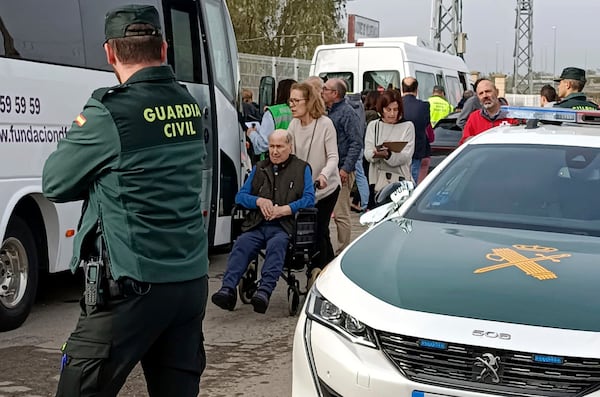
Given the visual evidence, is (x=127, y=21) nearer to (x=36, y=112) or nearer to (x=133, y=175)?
(x=133, y=175)

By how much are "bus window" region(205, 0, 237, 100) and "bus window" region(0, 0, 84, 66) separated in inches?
85.5

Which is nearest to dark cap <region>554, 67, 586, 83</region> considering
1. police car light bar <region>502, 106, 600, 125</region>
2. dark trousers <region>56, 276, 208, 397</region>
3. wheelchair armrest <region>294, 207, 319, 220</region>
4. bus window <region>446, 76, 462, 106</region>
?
police car light bar <region>502, 106, 600, 125</region>

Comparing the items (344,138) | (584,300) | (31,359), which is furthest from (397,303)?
(344,138)

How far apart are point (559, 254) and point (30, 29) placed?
13.7 ft

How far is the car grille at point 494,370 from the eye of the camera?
12.4 ft

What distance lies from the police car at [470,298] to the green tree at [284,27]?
97.8 ft

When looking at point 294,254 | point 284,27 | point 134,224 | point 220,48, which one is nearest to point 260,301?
point 294,254

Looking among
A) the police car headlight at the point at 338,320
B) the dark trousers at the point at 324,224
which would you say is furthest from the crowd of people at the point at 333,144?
the police car headlight at the point at 338,320

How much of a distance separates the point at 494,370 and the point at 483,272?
0.62m

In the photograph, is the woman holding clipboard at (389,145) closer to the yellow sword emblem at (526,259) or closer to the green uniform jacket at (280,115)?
the green uniform jacket at (280,115)

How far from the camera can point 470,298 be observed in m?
4.09

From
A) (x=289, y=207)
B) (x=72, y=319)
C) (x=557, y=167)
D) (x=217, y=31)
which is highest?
(x=217, y=31)

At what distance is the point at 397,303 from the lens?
4.11 m

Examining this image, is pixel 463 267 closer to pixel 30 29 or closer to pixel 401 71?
pixel 30 29
